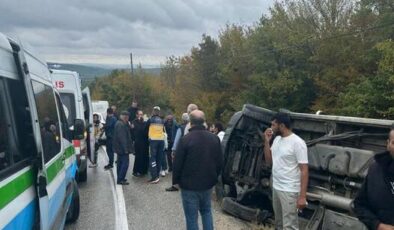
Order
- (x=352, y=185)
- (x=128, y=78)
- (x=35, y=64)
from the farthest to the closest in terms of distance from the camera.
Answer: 1. (x=128, y=78)
2. (x=352, y=185)
3. (x=35, y=64)

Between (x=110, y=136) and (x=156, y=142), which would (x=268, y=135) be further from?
(x=110, y=136)

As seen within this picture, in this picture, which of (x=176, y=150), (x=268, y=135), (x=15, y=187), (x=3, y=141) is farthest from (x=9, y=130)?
(x=268, y=135)

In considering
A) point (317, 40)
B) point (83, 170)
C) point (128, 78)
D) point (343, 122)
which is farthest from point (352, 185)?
point (128, 78)

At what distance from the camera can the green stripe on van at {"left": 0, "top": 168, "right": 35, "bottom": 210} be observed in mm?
3014

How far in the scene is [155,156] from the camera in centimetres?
1110

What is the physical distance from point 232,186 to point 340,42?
112ft

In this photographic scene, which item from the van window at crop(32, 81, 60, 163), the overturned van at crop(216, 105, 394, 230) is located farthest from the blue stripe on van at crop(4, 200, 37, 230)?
the overturned van at crop(216, 105, 394, 230)

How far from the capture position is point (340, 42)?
4009 cm

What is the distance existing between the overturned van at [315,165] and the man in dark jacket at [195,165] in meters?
1.55

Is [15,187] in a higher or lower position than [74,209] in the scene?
higher

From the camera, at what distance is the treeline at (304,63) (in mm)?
31581

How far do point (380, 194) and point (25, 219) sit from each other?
239 cm

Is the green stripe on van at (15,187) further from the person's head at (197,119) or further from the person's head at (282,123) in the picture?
the person's head at (282,123)

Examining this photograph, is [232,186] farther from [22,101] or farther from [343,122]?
[22,101]
